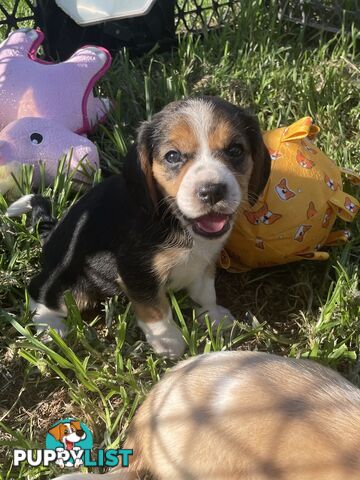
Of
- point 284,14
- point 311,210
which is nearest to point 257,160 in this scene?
point 311,210

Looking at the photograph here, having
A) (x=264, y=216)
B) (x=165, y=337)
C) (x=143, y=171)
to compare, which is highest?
(x=143, y=171)

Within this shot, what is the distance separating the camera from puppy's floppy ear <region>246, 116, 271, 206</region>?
7.72 feet

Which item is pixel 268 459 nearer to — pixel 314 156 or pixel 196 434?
pixel 196 434

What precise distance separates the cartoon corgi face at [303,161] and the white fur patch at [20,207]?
1212mm

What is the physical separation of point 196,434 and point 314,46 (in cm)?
356

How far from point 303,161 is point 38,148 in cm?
131

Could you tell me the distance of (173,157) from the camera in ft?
7.32

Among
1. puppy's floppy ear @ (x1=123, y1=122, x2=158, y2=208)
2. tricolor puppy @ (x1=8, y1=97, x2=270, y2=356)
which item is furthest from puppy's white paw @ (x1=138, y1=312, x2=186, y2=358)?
puppy's floppy ear @ (x1=123, y1=122, x2=158, y2=208)

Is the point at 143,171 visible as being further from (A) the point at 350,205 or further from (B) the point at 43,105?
(B) the point at 43,105

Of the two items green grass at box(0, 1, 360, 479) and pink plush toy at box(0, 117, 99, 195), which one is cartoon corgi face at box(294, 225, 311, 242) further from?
pink plush toy at box(0, 117, 99, 195)

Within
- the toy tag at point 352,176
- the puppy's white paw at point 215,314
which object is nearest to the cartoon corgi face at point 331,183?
the toy tag at point 352,176

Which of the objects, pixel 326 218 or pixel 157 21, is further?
pixel 157 21

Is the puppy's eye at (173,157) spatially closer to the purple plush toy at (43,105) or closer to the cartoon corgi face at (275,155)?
the cartoon corgi face at (275,155)

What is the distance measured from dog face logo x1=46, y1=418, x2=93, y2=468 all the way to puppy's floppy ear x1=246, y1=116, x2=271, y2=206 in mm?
1098
